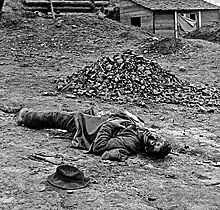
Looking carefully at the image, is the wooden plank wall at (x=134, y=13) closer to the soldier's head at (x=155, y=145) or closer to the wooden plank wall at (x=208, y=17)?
the wooden plank wall at (x=208, y=17)

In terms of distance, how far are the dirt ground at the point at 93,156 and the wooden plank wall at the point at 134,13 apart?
4621 mm

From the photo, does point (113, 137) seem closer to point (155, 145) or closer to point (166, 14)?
point (155, 145)

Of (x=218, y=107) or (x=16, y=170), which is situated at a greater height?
(x=16, y=170)

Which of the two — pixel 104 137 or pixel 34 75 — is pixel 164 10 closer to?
pixel 34 75

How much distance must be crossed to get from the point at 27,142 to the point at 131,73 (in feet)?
16.3

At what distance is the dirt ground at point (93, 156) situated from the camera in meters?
3.98

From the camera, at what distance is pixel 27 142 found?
5746mm

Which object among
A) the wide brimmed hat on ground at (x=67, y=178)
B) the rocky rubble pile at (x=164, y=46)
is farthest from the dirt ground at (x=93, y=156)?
the rocky rubble pile at (x=164, y=46)

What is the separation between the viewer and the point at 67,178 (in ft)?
13.6

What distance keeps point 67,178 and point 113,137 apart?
136 centimetres

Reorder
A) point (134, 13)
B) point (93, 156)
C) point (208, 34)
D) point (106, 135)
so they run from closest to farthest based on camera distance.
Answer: point (93, 156) → point (106, 135) → point (208, 34) → point (134, 13)

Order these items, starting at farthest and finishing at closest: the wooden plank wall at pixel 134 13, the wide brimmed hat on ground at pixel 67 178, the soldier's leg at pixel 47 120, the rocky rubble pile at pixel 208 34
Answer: the wooden plank wall at pixel 134 13
the rocky rubble pile at pixel 208 34
the soldier's leg at pixel 47 120
the wide brimmed hat on ground at pixel 67 178

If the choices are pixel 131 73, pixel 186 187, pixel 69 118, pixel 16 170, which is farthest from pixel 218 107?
pixel 16 170

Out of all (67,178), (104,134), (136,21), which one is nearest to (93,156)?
(104,134)
